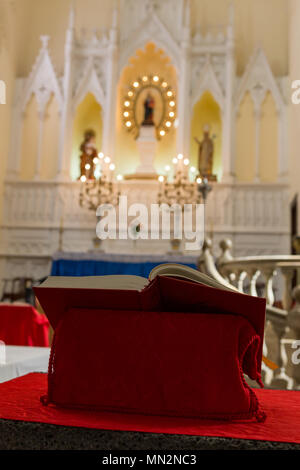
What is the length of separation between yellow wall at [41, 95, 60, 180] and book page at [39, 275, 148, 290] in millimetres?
9549

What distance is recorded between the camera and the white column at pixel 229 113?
31.9 ft

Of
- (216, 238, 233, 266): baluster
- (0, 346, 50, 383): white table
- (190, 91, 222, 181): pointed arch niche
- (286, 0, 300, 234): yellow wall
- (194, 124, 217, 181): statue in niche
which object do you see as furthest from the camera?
(190, 91, 222, 181): pointed arch niche

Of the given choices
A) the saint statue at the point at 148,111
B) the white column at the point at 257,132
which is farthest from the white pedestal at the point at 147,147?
the white column at the point at 257,132

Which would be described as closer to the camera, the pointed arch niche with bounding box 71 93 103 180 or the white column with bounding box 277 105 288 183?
the white column with bounding box 277 105 288 183

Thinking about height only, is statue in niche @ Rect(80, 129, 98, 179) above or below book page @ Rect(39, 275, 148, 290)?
above

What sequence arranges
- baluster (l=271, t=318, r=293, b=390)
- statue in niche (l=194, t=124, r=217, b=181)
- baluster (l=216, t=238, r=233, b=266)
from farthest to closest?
statue in niche (l=194, t=124, r=217, b=181)
baluster (l=216, t=238, r=233, b=266)
baluster (l=271, t=318, r=293, b=390)

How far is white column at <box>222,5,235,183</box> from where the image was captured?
9.73 meters

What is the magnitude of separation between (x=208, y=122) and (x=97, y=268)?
486cm

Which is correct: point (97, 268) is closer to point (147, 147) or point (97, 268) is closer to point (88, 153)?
point (88, 153)

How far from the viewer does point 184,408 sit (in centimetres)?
95

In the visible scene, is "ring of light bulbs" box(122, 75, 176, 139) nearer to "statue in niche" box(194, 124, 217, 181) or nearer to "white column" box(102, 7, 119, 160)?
"white column" box(102, 7, 119, 160)

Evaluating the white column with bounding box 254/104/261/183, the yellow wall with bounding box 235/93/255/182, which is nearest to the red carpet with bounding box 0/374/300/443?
the white column with bounding box 254/104/261/183

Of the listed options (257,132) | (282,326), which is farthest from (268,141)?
(282,326)

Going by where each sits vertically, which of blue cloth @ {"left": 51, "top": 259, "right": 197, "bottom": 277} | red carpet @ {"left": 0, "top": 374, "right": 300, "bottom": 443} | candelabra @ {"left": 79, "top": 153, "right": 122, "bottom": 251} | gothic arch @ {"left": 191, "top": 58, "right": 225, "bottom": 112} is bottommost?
blue cloth @ {"left": 51, "top": 259, "right": 197, "bottom": 277}
